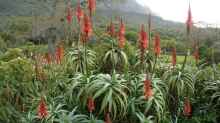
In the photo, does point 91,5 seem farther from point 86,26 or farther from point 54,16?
point 54,16

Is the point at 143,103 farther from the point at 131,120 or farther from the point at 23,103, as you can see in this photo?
the point at 23,103

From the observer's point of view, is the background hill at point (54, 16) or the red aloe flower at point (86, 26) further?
the background hill at point (54, 16)

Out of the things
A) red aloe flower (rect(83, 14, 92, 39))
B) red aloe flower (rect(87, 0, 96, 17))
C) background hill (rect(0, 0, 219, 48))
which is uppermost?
background hill (rect(0, 0, 219, 48))

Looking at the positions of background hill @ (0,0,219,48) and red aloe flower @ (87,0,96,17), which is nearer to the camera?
red aloe flower @ (87,0,96,17)

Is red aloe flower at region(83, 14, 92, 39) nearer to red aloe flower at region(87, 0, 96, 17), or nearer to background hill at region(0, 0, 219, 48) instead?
red aloe flower at region(87, 0, 96, 17)

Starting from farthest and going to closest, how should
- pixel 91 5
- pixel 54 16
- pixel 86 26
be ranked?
pixel 54 16 < pixel 91 5 < pixel 86 26

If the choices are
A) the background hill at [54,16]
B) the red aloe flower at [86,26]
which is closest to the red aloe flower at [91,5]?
the red aloe flower at [86,26]

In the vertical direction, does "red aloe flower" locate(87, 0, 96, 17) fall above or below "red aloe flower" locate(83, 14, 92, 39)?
above

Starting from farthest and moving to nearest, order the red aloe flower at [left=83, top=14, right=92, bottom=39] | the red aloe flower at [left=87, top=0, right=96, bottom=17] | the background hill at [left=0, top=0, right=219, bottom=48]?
the background hill at [left=0, top=0, right=219, bottom=48]
the red aloe flower at [left=87, top=0, right=96, bottom=17]
the red aloe flower at [left=83, top=14, right=92, bottom=39]

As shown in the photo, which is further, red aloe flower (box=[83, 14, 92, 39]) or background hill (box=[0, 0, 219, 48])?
background hill (box=[0, 0, 219, 48])

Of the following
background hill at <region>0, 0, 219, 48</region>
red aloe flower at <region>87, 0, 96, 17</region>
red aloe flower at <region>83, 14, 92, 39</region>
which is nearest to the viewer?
red aloe flower at <region>83, 14, 92, 39</region>

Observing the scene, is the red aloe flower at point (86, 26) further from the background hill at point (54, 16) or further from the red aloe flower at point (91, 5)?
the background hill at point (54, 16)

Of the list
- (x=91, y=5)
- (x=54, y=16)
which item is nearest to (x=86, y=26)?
(x=91, y=5)

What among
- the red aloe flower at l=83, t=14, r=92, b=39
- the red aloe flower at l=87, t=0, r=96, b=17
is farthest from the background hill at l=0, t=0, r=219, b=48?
the red aloe flower at l=83, t=14, r=92, b=39
